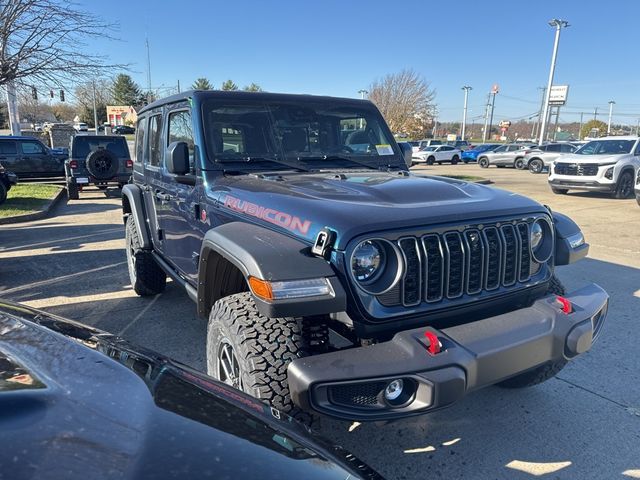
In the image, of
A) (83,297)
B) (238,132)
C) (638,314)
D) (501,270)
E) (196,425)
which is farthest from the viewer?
(83,297)

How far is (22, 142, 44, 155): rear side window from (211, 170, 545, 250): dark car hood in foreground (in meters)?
15.4

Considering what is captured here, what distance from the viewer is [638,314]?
466cm

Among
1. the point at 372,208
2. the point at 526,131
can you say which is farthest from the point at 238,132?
the point at 526,131

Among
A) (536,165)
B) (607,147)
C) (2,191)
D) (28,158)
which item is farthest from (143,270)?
(536,165)

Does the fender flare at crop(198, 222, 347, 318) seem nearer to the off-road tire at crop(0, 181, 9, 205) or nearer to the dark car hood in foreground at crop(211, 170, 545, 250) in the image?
the dark car hood in foreground at crop(211, 170, 545, 250)

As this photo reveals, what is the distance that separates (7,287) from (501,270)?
5.32 meters

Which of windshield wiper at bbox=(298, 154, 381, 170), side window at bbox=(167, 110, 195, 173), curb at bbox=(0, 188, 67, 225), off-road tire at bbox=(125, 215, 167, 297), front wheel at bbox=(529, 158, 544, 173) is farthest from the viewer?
front wheel at bbox=(529, 158, 544, 173)

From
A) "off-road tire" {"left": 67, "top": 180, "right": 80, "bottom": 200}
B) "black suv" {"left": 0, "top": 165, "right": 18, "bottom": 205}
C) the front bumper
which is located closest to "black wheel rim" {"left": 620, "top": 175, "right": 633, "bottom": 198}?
the front bumper

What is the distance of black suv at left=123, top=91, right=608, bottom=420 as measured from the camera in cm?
203

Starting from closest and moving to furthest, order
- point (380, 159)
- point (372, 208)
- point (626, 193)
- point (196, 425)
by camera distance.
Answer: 1. point (196, 425)
2. point (372, 208)
3. point (380, 159)
4. point (626, 193)

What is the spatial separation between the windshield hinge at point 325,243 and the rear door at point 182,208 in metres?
1.36

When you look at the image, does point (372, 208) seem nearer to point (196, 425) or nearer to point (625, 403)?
point (196, 425)

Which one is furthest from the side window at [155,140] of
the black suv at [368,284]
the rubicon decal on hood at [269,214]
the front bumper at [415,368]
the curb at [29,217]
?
the curb at [29,217]

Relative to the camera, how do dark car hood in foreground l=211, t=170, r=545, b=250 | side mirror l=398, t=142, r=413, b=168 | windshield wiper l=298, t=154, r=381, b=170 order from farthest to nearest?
side mirror l=398, t=142, r=413, b=168 < windshield wiper l=298, t=154, r=381, b=170 < dark car hood in foreground l=211, t=170, r=545, b=250
